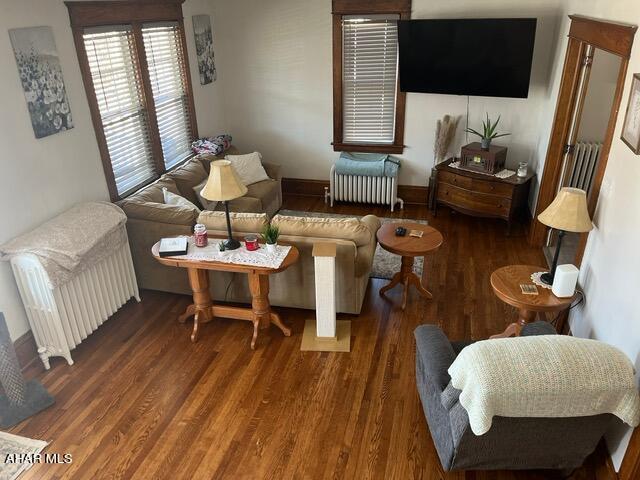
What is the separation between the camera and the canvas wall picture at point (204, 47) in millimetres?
5617

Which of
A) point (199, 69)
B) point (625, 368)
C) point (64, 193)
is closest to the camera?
point (625, 368)

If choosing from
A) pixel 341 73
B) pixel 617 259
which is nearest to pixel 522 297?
pixel 617 259

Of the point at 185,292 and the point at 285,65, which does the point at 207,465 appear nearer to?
the point at 185,292

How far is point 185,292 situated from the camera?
429 centimetres

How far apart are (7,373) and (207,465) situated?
142 centimetres

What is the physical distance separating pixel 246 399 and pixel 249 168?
3.08 metres

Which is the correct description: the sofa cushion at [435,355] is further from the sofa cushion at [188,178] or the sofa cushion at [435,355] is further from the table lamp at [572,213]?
the sofa cushion at [188,178]

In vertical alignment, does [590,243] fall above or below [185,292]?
above

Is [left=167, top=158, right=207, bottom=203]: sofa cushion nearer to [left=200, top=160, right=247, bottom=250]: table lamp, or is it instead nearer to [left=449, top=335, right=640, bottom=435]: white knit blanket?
[left=200, top=160, right=247, bottom=250]: table lamp

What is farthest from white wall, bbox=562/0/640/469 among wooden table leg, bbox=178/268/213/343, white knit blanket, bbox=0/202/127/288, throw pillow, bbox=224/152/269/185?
throw pillow, bbox=224/152/269/185

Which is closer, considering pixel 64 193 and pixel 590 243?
pixel 590 243

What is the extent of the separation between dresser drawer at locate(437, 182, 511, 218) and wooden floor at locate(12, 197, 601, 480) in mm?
1302

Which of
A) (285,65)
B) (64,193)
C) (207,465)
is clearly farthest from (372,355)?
(285,65)

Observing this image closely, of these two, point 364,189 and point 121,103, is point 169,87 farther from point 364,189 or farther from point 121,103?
point 364,189
